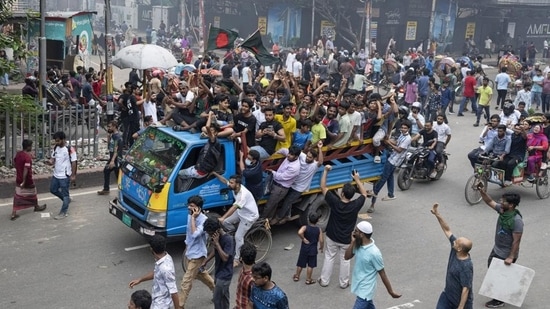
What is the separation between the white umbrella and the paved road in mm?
3981

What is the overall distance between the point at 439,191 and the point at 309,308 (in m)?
5.88

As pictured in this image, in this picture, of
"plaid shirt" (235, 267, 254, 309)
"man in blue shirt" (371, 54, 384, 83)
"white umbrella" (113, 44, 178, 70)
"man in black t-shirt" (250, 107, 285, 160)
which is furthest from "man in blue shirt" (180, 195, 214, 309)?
"man in blue shirt" (371, 54, 384, 83)

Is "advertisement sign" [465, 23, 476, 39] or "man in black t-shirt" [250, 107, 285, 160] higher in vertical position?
"advertisement sign" [465, 23, 476, 39]

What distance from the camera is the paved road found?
826 cm

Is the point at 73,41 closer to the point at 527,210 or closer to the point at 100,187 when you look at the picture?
the point at 100,187

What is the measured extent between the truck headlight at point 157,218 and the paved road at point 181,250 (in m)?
0.71

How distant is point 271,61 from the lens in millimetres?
15383

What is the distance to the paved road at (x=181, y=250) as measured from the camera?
8258mm

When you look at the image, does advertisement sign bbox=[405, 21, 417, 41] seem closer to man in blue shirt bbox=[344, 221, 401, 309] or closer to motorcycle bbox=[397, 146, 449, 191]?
motorcycle bbox=[397, 146, 449, 191]

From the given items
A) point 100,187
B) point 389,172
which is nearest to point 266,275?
point 389,172

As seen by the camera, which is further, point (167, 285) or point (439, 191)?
point (439, 191)

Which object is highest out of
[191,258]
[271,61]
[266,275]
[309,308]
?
[271,61]

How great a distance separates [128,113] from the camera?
13.3 metres

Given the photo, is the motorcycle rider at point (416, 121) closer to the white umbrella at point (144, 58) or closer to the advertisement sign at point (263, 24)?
the white umbrella at point (144, 58)
